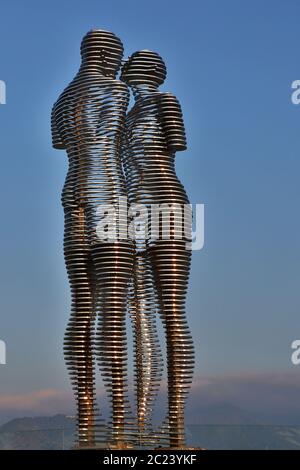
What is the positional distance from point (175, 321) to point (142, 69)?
6.68m

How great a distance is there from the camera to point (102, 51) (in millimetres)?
32812

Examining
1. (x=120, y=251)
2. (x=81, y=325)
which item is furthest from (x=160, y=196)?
(x=81, y=325)

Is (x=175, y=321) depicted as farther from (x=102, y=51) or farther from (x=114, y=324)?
(x=102, y=51)

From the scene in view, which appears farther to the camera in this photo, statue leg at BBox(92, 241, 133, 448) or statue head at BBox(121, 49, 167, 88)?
statue head at BBox(121, 49, 167, 88)

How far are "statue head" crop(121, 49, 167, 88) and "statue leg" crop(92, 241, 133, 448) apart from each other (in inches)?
174

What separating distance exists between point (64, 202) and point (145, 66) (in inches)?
162

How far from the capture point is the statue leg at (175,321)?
30969 millimetres

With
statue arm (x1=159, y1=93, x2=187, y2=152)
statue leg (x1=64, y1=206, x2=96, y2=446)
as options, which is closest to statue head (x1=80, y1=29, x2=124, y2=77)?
statue arm (x1=159, y1=93, x2=187, y2=152)

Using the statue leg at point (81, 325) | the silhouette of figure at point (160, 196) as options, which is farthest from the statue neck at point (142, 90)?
the statue leg at point (81, 325)

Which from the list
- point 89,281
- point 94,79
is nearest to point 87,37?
point 94,79

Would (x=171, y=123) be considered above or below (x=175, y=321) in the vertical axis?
above

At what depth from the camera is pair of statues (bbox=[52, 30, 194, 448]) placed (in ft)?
102

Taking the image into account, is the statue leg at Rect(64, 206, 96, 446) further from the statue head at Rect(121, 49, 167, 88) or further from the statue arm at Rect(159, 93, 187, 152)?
the statue head at Rect(121, 49, 167, 88)
